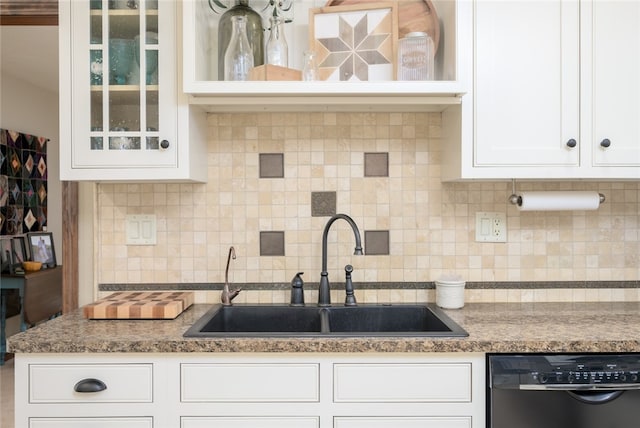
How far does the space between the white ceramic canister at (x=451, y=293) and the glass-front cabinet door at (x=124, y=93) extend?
1053 mm

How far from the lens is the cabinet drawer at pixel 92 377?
4.64 ft

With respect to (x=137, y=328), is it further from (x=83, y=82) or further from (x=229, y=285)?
(x=83, y=82)

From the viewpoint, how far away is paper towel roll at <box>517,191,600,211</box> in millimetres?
1785

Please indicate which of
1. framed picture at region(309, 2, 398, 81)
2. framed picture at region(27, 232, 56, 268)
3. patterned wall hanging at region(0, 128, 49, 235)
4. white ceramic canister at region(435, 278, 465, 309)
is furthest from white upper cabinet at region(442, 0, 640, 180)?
framed picture at region(27, 232, 56, 268)

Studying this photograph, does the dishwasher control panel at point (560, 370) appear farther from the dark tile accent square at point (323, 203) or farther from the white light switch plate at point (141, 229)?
the white light switch plate at point (141, 229)

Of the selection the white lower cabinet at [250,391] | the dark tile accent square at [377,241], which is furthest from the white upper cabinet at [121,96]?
the dark tile accent square at [377,241]

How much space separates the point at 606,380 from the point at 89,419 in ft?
4.77

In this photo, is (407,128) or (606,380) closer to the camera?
(606,380)

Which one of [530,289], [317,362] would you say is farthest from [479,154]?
[317,362]

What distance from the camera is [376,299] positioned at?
196cm

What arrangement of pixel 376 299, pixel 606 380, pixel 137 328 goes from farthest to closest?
pixel 376 299 < pixel 137 328 < pixel 606 380

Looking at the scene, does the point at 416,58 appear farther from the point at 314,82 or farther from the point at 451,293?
the point at 451,293

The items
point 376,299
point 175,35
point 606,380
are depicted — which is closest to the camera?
point 606,380

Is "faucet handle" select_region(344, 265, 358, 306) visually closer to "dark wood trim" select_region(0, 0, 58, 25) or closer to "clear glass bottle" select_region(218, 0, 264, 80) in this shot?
"clear glass bottle" select_region(218, 0, 264, 80)
